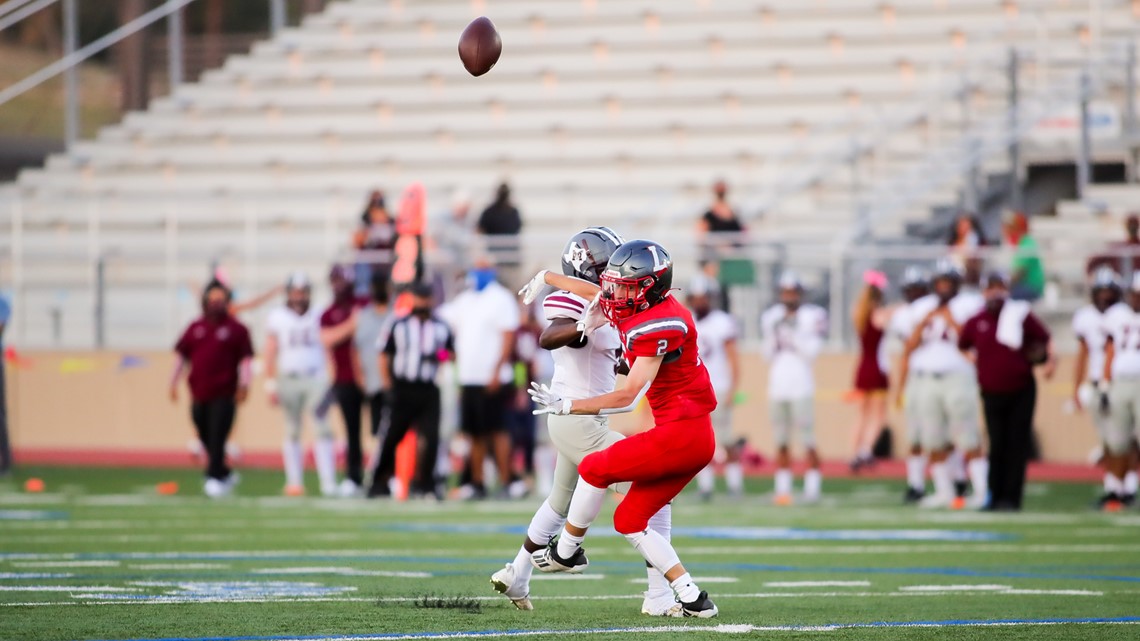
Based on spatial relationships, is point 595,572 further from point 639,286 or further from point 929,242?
point 929,242

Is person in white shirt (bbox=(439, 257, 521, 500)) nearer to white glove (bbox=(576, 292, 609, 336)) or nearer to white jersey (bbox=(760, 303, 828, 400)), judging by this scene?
white jersey (bbox=(760, 303, 828, 400))

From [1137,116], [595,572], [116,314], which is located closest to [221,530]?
[595,572]

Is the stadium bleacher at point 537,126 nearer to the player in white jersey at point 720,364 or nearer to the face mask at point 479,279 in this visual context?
the face mask at point 479,279

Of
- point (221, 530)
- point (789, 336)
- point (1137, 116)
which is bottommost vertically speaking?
point (221, 530)

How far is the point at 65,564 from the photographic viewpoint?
924 cm

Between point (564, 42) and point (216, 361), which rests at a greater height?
point (564, 42)

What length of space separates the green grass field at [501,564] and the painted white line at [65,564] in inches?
0.6

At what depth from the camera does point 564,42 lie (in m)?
24.8

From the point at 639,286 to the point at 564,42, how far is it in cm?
1808

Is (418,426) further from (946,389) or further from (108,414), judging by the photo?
(108,414)

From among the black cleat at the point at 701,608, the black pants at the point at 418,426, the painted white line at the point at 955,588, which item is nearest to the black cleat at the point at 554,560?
the black cleat at the point at 701,608

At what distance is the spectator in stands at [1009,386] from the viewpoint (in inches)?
531

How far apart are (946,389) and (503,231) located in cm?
620

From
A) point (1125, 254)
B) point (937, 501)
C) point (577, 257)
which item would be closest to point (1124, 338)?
point (937, 501)
